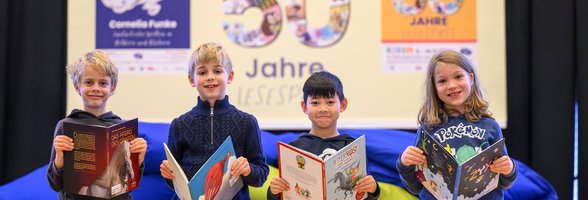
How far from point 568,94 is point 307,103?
6.67 feet

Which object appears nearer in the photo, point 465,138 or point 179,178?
point 179,178

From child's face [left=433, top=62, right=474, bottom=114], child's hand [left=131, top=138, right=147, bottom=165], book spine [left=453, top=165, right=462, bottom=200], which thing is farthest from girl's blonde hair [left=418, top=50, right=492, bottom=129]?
child's hand [left=131, top=138, right=147, bottom=165]

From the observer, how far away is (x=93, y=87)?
1957 mm

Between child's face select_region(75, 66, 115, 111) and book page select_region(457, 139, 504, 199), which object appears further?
child's face select_region(75, 66, 115, 111)

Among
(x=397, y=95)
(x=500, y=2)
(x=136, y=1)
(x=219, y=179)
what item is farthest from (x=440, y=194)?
(x=136, y=1)

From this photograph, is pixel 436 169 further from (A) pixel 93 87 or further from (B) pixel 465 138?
(A) pixel 93 87

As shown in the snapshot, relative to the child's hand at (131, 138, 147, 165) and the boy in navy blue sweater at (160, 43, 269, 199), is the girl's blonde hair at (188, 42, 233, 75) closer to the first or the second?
the boy in navy blue sweater at (160, 43, 269, 199)

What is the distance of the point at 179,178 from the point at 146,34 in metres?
1.69

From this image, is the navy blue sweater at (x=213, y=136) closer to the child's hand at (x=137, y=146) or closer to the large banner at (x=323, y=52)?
the child's hand at (x=137, y=146)

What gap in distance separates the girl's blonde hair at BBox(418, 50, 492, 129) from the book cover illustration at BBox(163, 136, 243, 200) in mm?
728

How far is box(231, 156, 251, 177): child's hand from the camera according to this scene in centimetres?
185

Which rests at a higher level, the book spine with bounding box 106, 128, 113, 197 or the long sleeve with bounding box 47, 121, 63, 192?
the book spine with bounding box 106, 128, 113, 197

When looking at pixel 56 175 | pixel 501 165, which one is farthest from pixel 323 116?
pixel 56 175

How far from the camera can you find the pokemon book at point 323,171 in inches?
67.1
